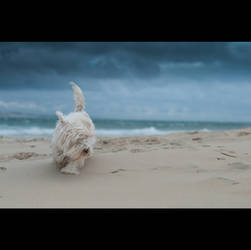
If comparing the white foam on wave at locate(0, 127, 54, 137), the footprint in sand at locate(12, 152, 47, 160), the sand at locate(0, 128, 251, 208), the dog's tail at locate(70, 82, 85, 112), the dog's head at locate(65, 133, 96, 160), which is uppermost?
the white foam on wave at locate(0, 127, 54, 137)

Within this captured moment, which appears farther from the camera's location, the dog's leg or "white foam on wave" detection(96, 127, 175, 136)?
"white foam on wave" detection(96, 127, 175, 136)

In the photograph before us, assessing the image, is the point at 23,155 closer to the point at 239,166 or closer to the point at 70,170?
the point at 70,170

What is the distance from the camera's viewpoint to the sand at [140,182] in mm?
2369

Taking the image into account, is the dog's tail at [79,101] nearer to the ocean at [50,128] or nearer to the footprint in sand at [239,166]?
the footprint in sand at [239,166]

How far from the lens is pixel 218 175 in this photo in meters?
3.12

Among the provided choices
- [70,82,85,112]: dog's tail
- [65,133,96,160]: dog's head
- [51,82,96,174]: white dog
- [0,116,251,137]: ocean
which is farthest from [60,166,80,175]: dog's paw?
[0,116,251,137]: ocean

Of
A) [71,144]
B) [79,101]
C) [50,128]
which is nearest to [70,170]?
[71,144]

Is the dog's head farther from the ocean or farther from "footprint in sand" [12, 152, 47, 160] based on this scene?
the ocean

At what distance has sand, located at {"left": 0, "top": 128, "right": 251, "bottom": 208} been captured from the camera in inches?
93.3

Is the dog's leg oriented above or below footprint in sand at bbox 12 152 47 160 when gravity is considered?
below

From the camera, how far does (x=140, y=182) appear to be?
9.79ft
